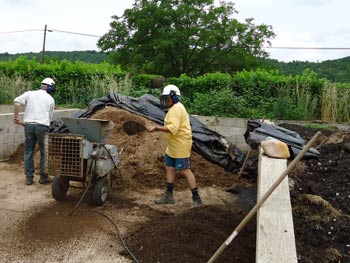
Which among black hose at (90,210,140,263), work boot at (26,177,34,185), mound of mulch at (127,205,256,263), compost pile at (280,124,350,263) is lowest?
black hose at (90,210,140,263)

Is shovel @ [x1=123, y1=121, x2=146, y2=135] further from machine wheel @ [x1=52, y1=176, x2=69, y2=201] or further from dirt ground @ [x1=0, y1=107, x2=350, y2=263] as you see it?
machine wheel @ [x1=52, y1=176, x2=69, y2=201]

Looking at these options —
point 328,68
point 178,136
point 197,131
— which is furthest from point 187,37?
point 178,136

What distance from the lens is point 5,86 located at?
12.3 meters

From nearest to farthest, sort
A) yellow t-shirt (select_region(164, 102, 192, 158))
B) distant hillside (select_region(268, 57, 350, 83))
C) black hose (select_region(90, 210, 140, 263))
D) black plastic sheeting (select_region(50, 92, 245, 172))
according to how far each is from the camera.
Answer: black hose (select_region(90, 210, 140, 263))
yellow t-shirt (select_region(164, 102, 192, 158))
black plastic sheeting (select_region(50, 92, 245, 172))
distant hillside (select_region(268, 57, 350, 83))

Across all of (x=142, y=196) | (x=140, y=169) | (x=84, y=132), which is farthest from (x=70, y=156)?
(x=140, y=169)

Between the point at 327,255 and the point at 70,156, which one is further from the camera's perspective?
the point at 70,156

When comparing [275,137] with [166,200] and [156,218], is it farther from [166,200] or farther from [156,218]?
[156,218]

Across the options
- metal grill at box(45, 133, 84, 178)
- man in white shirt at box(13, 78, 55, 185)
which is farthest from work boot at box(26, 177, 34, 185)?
metal grill at box(45, 133, 84, 178)

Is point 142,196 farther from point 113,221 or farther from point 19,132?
point 19,132

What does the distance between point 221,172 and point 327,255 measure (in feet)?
14.7

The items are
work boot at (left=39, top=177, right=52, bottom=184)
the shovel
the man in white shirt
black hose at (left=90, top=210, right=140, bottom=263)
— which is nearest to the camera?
black hose at (left=90, top=210, right=140, bottom=263)

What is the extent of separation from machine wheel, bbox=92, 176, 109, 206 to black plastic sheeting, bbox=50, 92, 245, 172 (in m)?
2.83

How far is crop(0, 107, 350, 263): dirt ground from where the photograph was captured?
3.83m

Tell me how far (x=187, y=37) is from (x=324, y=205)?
85.9 ft
